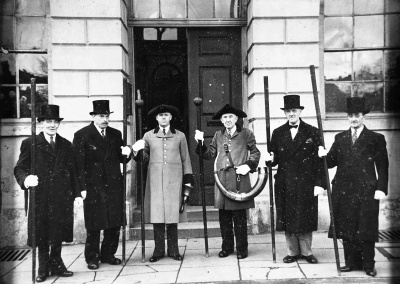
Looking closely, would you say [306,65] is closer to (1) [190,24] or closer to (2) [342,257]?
(1) [190,24]

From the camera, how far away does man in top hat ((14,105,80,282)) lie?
5137mm

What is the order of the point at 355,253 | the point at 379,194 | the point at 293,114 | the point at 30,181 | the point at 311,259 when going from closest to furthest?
the point at 379,194, the point at 30,181, the point at 355,253, the point at 311,259, the point at 293,114

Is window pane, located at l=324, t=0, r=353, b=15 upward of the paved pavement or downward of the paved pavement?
upward

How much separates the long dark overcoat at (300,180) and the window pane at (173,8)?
331 cm

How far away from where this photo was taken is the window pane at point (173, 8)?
7770 millimetres

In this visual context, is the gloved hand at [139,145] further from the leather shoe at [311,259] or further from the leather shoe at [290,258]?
the leather shoe at [311,259]

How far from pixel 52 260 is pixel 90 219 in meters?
0.63

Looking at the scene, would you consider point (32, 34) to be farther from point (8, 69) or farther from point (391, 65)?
point (391, 65)

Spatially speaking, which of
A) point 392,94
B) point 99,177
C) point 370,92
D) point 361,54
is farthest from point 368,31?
point 99,177

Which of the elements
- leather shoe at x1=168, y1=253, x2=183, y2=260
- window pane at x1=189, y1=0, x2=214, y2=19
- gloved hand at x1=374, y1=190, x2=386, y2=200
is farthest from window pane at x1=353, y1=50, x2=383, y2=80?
leather shoe at x1=168, y1=253, x2=183, y2=260

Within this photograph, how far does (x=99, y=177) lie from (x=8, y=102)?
2599mm

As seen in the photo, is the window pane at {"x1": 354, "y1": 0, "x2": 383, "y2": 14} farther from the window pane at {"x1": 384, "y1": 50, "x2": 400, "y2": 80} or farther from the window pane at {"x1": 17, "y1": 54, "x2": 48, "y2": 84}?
the window pane at {"x1": 17, "y1": 54, "x2": 48, "y2": 84}

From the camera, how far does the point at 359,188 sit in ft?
16.3

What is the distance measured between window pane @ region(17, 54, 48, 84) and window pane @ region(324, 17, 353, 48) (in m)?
4.58
